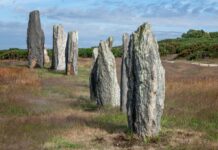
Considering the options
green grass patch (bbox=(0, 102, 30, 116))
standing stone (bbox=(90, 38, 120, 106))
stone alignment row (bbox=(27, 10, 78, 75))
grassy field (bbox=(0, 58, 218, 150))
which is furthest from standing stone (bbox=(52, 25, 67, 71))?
green grass patch (bbox=(0, 102, 30, 116))

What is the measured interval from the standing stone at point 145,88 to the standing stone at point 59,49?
25.0 m

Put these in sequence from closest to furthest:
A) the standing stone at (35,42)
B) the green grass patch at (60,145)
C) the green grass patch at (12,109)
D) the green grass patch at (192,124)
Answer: the green grass patch at (60,145)
the green grass patch at (192,124)
the green grass patch at (12,109)
the standing stone at (35,42)

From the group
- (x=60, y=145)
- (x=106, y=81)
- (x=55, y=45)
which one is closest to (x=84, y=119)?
(x=60, y=145)

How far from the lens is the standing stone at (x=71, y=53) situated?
38844mm

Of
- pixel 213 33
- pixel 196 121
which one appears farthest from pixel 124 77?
pixel 213 33

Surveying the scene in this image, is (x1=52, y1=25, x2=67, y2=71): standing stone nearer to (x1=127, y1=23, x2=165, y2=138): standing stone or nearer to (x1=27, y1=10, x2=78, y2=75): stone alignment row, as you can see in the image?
(x1=27, y1=10, x2=78, y2=75): stone alignment row

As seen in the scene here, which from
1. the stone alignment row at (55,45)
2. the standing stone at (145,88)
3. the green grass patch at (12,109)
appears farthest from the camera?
the stone alignment row at (55,45)

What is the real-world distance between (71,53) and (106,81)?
53.0ft

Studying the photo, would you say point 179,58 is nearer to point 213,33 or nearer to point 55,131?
point 213,33

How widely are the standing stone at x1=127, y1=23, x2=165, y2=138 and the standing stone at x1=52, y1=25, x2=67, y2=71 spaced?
984 inches

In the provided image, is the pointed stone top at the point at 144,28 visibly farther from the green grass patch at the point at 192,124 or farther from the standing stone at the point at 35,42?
the standing stone at the point at 35,42

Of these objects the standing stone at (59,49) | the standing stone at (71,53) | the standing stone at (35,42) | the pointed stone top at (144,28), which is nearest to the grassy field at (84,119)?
the pointed stone top at (144,28)

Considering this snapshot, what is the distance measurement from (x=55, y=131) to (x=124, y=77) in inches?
205

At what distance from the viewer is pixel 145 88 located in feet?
54.1
